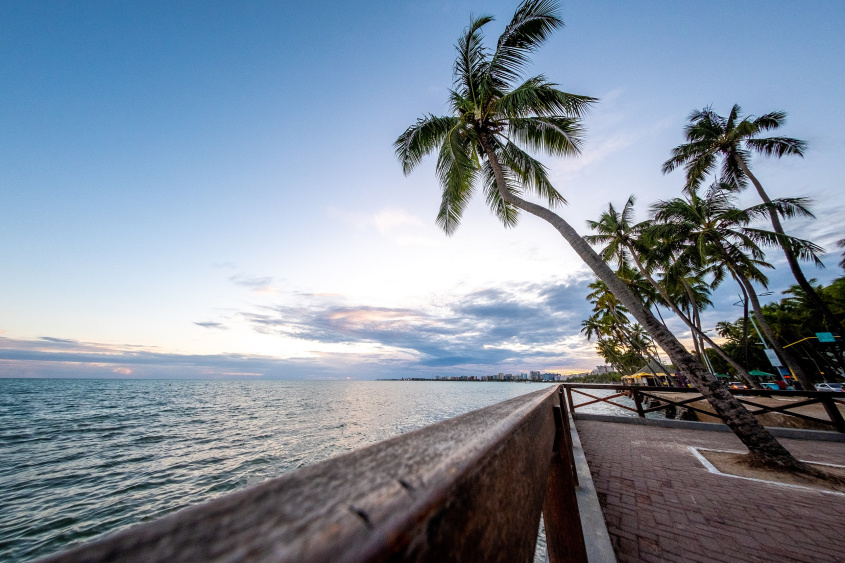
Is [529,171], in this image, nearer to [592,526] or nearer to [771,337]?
[592,526]

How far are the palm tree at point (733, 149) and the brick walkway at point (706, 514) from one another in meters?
11.6

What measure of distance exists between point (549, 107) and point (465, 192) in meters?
3.31

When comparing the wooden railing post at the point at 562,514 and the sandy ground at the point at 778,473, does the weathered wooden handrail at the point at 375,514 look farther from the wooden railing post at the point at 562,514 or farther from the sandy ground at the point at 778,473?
the sandy ground at the point at 778,473

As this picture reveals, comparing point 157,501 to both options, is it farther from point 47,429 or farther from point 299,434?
point 47,429

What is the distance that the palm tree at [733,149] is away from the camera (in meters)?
13.2

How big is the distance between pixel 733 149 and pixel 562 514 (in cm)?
1992

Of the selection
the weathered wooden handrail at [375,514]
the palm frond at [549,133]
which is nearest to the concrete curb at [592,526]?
the weathered wooden handrail at [375,514]

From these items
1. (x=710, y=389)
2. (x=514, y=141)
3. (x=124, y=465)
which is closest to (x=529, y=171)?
(x=514, y=141)

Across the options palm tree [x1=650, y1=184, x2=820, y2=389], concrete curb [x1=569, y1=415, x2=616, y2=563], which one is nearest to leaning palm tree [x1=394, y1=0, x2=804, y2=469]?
concrete curb [x1=569, y1=415, x2=616, y2=563]

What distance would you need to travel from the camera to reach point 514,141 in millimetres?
9000

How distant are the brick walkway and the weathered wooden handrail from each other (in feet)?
11.7

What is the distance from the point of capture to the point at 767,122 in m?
14.2

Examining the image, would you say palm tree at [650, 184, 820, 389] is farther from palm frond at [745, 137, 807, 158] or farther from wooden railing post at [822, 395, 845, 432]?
wooden railing post at [822, 395, 845, 432]

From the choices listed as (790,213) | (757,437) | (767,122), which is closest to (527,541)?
(757,437)
